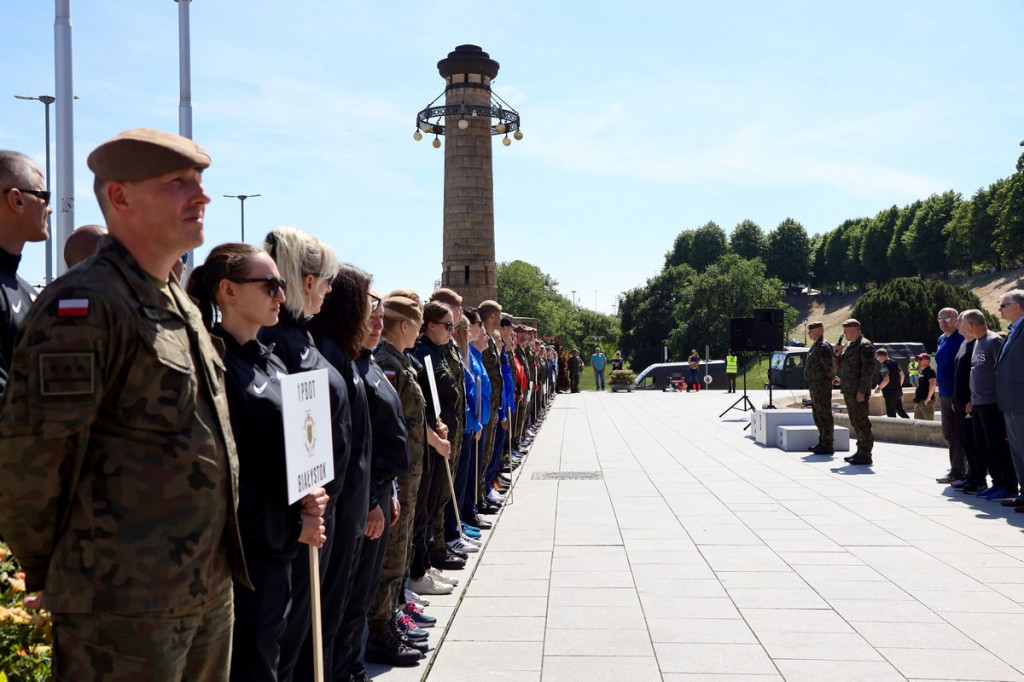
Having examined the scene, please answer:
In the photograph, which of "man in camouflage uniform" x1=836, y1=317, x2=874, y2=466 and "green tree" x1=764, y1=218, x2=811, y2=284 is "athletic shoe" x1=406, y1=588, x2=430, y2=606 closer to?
"man in camouflage uniform" x1=836, y1=317, x2=874, y2=466

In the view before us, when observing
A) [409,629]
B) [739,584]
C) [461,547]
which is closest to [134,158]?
[409,629]

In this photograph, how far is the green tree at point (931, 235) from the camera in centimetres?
9200

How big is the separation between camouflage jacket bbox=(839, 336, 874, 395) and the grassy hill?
188 feet

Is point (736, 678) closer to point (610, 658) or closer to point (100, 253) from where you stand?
point (610, 658)

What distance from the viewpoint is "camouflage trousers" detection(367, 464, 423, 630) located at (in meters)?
4.89

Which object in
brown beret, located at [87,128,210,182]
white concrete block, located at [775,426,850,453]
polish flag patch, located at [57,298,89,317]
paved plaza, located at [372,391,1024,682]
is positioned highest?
brown beret, located at [87,128,210,182]

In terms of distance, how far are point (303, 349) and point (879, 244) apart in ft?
356

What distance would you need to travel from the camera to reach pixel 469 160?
32.5m

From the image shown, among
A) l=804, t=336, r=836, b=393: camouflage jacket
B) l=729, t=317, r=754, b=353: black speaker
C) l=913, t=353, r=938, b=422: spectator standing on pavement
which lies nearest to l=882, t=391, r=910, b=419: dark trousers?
l=913, t=353, r=938, b=422: spectator standing on pavement

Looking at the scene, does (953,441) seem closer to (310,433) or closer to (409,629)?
(409,629)

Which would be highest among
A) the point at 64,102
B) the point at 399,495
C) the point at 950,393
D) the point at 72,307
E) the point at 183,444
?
the point at 64,102

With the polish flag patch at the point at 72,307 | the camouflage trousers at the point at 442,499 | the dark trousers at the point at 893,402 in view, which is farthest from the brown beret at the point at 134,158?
the dark trousers at the point at 893,402

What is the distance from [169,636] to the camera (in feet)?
7.44

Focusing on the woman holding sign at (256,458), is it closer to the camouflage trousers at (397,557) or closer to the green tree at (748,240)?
the camouflage trousers at (397,557)
